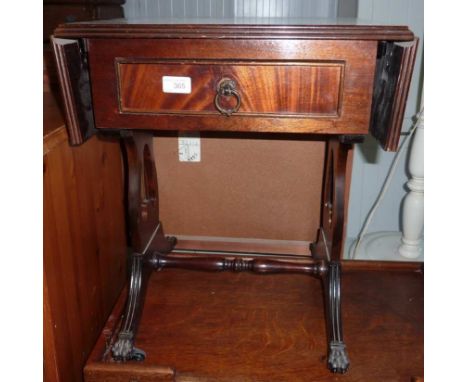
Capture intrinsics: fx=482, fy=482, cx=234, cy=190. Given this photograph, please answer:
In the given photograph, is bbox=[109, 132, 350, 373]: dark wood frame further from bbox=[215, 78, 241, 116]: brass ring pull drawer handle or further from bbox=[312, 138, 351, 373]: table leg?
bbox=[215, 78, 241, 116]: brass ring pull drawer handle

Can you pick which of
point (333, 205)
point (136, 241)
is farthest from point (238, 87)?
point (136, 241)

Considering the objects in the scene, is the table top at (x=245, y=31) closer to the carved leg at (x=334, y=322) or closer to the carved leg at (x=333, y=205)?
the carved leg at (x=333, y=205)

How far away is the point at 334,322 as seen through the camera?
3.44 ft

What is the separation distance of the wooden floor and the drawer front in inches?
19.4

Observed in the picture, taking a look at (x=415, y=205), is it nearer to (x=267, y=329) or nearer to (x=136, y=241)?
(x=267, y=329)

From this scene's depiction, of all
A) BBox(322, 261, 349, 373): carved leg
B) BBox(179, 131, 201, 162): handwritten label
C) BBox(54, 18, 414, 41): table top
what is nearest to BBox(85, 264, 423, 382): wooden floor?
BBox(322, 261, 349, 373): carved leg

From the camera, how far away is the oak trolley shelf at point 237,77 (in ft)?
2.61

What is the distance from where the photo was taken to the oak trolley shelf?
795 millimetres

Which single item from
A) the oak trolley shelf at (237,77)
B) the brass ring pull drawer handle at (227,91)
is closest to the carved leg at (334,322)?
the oak trolley shelf at (237,77)

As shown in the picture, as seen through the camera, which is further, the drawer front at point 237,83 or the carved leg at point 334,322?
the carved leg at point 334,322

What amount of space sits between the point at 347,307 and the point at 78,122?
773 mm

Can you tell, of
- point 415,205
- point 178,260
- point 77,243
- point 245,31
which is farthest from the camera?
point 415,205

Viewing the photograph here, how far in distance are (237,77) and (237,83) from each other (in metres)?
0.01

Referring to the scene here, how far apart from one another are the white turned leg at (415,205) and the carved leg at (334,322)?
0.40 metres
